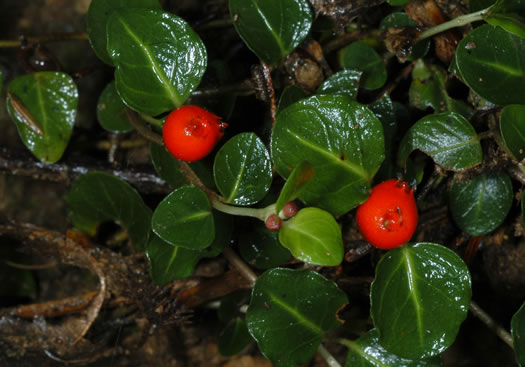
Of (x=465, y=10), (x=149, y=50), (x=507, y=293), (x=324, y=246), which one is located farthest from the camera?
(x=507, y=293)

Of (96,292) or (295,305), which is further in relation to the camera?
(96,292)

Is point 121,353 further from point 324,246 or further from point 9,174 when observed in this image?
point 324,246

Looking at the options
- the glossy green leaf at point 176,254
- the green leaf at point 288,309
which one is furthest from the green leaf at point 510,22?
the glossy green leaf at point 176,254

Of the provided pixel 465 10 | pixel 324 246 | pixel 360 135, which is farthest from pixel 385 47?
pixel 324 246

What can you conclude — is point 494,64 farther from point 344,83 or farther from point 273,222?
point 273,222

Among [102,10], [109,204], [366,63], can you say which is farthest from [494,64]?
[109,204]

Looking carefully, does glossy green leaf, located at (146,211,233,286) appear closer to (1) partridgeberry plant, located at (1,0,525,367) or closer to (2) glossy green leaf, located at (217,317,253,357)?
(1) partridgeberry plant, located at (1,0,525,367)

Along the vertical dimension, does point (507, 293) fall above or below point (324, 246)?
below
